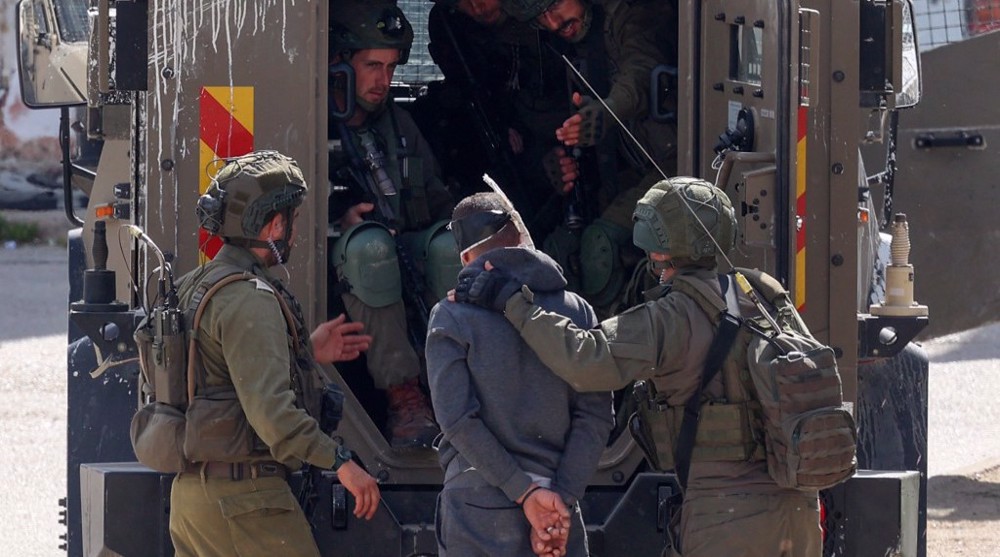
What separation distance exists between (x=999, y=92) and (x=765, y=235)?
15.3 ft

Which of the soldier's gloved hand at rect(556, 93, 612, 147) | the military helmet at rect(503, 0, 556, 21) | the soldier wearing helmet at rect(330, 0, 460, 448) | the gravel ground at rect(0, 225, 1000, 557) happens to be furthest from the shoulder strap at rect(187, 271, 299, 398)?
the gravel ground at rect(0, 225, 1000, 557)

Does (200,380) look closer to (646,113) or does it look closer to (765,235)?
(765,235)

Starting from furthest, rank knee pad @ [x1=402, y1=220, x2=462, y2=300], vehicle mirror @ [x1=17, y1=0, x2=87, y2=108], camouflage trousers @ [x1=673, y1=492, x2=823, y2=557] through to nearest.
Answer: vehicle mirror @ [x1=17, y1=0, x2=87, y2=108] → knee pad @ [x1=402, y1=220, x2=462, y2=300] → camouflage trousers @ [x1=673, y1=492, x2=823, y2=557]

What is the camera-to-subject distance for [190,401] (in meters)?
4.18

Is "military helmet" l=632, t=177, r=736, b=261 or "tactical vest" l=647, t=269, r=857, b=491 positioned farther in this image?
"military helmet" l=632, t=177, r=736, b=261

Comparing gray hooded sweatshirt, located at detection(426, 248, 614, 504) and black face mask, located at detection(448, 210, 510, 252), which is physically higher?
black face mask, located at detection(448, 210, 510, 252)

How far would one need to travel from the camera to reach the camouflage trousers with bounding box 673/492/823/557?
4086mm

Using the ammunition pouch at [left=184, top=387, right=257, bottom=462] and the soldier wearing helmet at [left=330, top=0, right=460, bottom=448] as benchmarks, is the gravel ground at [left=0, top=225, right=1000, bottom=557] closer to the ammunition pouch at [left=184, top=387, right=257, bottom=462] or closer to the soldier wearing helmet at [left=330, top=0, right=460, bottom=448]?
the soldier wearing helmet at [left=330, top=0, right=460, bottom=448]

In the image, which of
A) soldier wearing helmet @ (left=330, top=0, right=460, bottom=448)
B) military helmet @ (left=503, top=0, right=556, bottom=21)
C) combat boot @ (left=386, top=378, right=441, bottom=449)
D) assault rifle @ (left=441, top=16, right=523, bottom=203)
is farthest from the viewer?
assault rifle @ (left=441, top=16, right=523, bottom=203)

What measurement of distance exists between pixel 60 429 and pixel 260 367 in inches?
223

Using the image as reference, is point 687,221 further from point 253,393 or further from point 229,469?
point 229,469

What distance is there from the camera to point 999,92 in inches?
340

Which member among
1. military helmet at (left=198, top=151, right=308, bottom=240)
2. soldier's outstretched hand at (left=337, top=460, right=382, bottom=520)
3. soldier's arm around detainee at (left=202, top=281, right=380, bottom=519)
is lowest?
soldier's outstretched hand at (left=337, top=460, right=382, bottom=520)

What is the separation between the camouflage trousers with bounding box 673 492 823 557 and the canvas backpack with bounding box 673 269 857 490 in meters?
0.09
